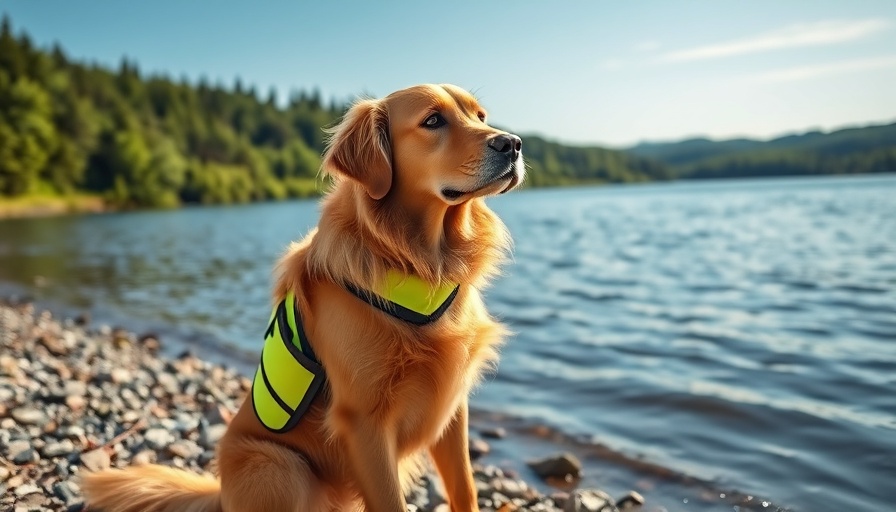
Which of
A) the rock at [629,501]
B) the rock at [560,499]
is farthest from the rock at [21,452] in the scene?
the rock at [629,501]

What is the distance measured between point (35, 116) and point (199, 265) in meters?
49.1

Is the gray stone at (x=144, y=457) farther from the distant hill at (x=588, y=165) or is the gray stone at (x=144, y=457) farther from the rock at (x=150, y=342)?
the distant hill at (x=588, y=165)

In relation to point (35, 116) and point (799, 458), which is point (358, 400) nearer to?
point (799, 458)

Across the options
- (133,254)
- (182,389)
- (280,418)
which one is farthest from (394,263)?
(133,254)

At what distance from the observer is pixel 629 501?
178 inches

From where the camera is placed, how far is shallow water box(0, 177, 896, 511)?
5176 mm

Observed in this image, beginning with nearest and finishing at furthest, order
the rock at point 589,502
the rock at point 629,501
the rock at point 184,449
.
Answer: the rock at point 589,502 → the rock at point 629,501 → the rock at point 184,449

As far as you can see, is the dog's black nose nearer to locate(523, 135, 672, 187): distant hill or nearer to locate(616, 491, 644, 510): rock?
locate(616, 491, 644, 510): rock

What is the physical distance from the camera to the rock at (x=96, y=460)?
4257 millimetres

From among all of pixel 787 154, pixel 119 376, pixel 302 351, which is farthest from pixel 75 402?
pixel 787 154

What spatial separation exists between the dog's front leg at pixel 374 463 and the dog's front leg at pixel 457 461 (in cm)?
58

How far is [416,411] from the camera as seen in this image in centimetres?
314

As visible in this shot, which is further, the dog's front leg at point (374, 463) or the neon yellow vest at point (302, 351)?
the neon yellow vest at point (302, 351)

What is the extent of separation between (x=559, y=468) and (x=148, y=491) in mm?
2959
